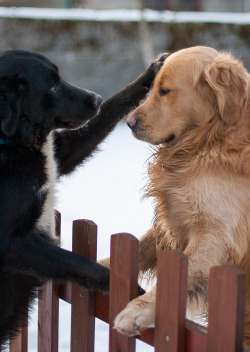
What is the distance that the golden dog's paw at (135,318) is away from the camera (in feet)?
5.44

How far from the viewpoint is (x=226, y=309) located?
53.6 inches

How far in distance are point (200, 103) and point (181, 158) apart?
23cm

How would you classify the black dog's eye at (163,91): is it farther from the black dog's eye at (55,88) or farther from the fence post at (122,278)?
the fence post at (122,278)

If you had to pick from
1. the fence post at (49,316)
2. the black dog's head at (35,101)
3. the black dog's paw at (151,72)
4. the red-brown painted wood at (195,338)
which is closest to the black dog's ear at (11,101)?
the black dog's head at (35,101)

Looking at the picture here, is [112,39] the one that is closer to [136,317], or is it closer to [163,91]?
[163,91]

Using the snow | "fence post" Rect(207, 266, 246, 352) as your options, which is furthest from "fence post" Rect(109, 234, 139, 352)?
the snow

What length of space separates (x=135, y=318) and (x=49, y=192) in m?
0.91

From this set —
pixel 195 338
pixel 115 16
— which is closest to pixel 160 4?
pixel 115 16

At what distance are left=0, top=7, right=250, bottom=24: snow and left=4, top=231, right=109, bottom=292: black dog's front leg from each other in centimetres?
821

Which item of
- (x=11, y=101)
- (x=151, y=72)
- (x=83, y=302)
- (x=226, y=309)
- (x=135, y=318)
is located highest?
(x=151, y=72)

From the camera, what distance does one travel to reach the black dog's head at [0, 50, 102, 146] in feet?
7.67

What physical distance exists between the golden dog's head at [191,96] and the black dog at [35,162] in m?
0.36

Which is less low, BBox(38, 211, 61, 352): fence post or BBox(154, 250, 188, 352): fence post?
BBox(154, 250, 188, 352): fence post

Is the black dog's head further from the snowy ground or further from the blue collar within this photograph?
the snowy ground
